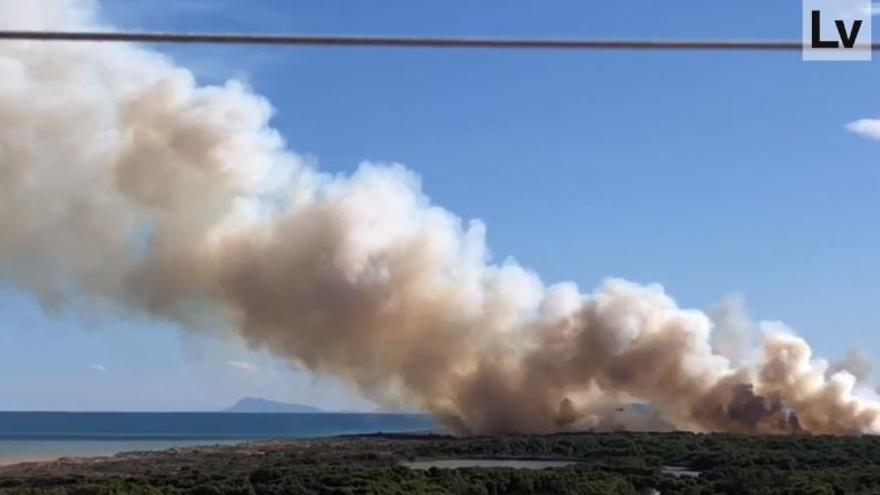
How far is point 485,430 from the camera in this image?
10425 cm

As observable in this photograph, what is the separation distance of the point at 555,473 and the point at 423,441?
33.1 meters

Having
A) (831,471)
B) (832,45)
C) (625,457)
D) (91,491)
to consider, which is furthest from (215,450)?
(832,45)

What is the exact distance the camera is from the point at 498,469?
6356 centimetres

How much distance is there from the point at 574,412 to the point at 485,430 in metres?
7.39

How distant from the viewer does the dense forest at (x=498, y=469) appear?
57.9 m

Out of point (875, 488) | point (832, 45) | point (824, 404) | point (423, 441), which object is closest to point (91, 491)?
point (875, 488)

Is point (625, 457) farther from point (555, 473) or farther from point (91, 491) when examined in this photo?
point (91, 491)

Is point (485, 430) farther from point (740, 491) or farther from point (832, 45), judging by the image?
point (832, 45)

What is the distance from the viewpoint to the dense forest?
190 ft

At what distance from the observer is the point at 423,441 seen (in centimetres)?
9494

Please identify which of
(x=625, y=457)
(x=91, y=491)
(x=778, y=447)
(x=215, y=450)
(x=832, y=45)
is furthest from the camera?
(x=215, y=450)

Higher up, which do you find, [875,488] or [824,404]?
[824,404]

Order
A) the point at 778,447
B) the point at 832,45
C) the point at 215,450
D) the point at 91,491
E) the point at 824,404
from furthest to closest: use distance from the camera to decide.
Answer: the point at 824,404 → the point at 215,450 → the point at 778,447 → the point at 91,491 → the point at 832,45

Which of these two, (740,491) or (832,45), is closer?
(832,45)
